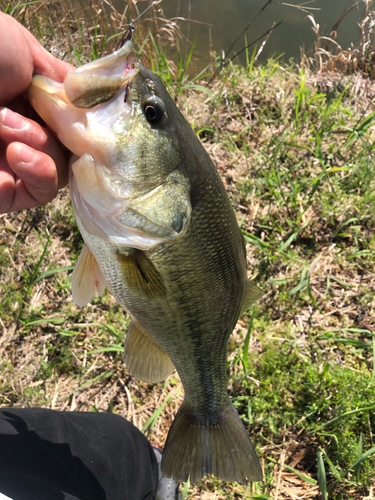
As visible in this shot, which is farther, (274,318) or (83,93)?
(274,318)

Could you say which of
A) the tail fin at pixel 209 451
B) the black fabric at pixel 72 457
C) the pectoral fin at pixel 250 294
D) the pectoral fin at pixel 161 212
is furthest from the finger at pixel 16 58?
the tail fin at pixel 209 451

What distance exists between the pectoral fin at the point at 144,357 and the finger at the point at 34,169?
29.2 inches

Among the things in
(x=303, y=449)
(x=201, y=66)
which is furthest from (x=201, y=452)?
(x=201, y=66)

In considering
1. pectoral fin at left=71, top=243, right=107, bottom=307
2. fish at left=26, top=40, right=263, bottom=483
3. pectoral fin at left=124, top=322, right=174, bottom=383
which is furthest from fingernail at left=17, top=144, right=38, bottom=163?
pectoral fin at left=124, top=322, right=174, bottom=383

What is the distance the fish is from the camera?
3.86 feet

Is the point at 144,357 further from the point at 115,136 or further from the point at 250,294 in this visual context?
the point at 115,136

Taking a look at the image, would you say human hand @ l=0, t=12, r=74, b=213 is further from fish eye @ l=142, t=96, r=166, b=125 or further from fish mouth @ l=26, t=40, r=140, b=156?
fish eye @ l=142, t=96, r=166, b=125

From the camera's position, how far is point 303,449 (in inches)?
94.0

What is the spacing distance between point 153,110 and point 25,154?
0.54 m

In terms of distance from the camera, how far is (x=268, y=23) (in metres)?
6.73

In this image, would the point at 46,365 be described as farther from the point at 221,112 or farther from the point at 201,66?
the point at 201,66

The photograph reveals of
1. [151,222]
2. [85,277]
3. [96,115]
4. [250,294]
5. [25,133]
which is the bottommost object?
[250,294]

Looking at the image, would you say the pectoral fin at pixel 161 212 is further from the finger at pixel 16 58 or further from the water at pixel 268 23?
the water at pixel 268 23

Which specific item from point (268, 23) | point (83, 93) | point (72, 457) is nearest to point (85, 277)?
point (83, 93)
